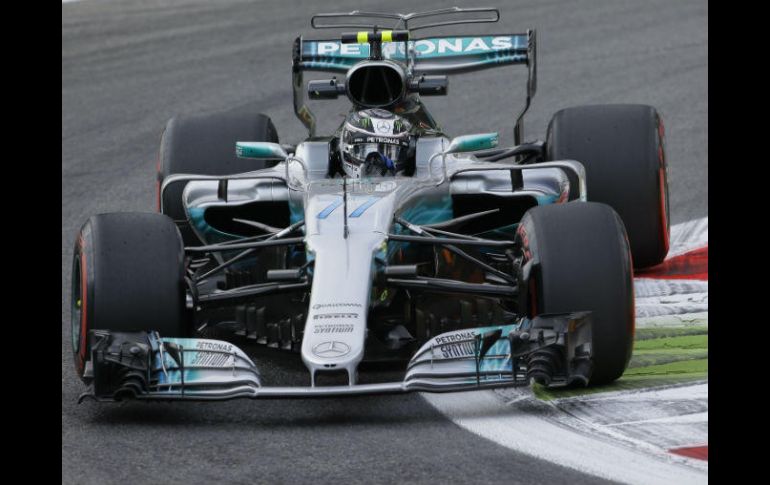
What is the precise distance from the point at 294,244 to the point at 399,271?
0.71 metres

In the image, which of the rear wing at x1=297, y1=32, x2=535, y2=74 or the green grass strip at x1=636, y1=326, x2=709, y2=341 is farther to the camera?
the rear wing at x1=297, y1=32, x2=535, y2=74

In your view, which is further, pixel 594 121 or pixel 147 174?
pixel 147 174

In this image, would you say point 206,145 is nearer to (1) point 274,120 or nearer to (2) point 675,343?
(2) point 675,343

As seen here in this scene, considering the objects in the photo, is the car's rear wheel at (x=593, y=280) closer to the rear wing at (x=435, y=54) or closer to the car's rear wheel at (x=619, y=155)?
the car's rear wheel at (x=619, y=155)

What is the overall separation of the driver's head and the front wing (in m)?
1.94

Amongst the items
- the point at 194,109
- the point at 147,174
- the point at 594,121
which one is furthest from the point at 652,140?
the point at 194,109

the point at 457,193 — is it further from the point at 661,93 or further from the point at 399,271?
the point at 661,93

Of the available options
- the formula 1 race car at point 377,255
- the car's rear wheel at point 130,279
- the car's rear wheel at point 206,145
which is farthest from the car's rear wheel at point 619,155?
the car's rear wheel at point 130,279

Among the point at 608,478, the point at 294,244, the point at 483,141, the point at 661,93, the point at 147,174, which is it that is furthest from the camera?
the point at 661,93

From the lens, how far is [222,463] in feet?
23.9

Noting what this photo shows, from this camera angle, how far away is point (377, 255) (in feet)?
28.3

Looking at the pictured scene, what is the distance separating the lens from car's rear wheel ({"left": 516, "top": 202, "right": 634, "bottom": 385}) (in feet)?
26.8

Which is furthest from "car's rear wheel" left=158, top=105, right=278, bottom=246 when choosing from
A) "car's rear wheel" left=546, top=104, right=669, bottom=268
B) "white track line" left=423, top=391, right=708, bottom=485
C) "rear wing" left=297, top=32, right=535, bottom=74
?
"white track line" left=423, top=391, right=708, bottom=485

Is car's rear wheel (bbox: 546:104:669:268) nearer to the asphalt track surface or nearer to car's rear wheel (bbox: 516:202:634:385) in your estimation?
car's rear wheel (bbox: 516:202:634:385)
